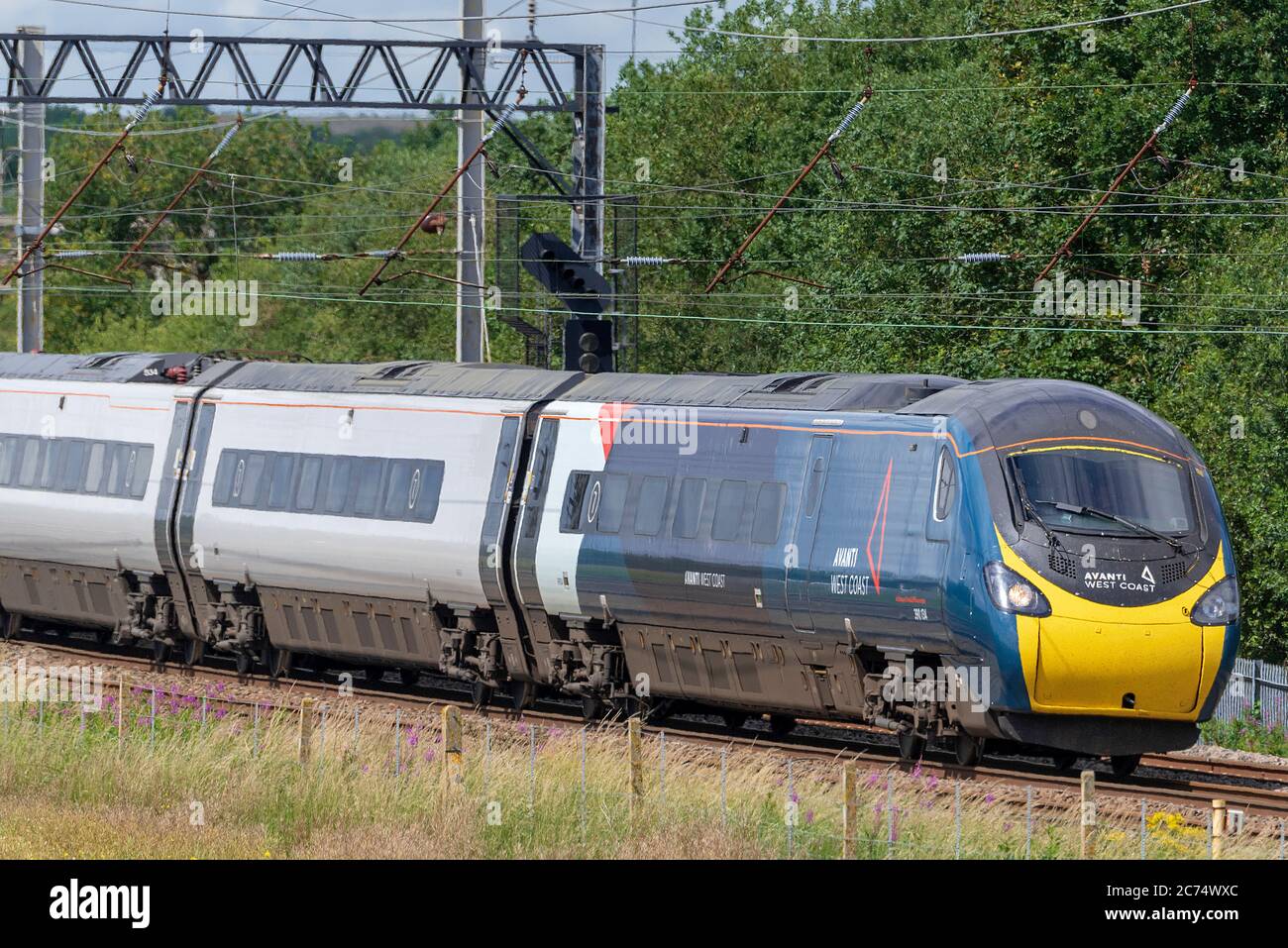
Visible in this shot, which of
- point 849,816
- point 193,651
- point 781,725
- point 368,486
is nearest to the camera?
point 849,816

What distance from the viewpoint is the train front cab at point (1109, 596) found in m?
17.5

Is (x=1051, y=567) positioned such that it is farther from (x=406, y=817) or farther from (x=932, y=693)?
(x=406, y=817)

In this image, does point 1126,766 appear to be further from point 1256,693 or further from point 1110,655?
point 1256,693

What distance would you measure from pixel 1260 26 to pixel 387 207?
4264 cm

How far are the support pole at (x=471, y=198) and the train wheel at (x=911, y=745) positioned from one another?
1134 cm

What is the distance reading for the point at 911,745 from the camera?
19.3 meters

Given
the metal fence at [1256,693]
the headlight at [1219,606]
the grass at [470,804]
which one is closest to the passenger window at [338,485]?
the grass at [470,804]

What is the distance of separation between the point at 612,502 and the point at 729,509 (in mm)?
1780

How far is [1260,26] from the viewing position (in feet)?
134

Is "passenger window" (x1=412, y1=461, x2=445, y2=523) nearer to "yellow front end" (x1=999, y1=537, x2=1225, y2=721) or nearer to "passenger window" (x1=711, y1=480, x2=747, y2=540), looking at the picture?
"passenger window" (x1=711, y1=480, x2=747, y2=540)

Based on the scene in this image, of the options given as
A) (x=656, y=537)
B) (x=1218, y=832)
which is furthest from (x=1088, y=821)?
(x=656, y=537)

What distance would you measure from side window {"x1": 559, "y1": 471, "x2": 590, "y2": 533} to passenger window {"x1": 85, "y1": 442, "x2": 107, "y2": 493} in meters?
9.32

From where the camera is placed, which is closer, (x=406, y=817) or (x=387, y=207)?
(x=406, y=817)
